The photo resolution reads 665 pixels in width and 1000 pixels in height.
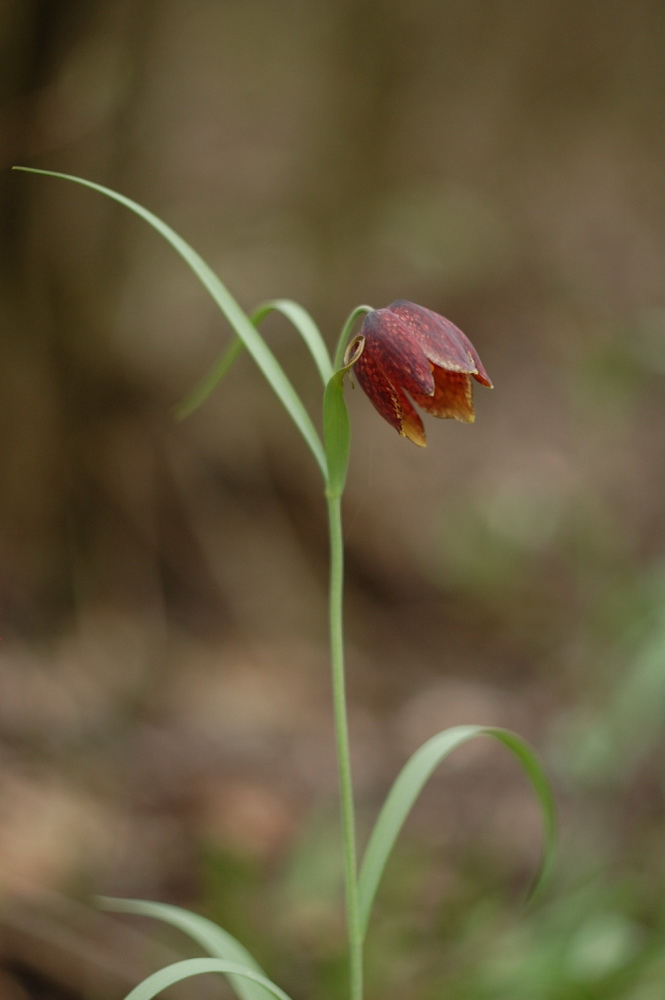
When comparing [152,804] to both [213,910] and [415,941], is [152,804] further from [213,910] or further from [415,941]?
[415,941]

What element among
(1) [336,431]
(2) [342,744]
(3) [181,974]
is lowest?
(3) [181,974]

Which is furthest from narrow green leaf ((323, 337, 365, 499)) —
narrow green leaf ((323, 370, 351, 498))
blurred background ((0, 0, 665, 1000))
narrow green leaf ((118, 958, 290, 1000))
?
blurred background ((0, 0, 665, 1000))

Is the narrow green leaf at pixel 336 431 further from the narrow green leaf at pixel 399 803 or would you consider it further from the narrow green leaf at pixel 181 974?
the narrow green leaf at pixel 181 974

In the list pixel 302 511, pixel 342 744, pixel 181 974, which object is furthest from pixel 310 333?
pixel 302 511

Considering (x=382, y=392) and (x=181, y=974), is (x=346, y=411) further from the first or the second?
(x=181, y=974)

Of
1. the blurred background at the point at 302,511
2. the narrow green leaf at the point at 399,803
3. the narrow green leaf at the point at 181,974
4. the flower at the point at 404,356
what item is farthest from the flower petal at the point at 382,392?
the blurred background at the point at 302,511

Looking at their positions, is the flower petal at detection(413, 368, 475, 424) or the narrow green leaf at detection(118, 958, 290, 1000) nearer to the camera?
the narrow green leaf at detection(118, 958, 290, 1000)

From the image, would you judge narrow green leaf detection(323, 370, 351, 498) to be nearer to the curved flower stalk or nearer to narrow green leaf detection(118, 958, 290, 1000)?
Result: the curved flower stalk
